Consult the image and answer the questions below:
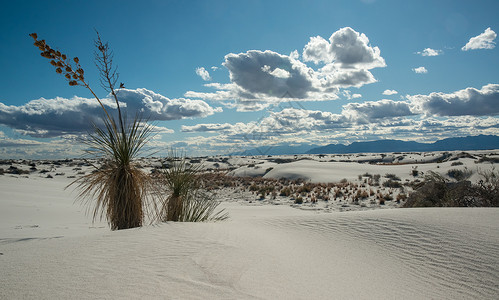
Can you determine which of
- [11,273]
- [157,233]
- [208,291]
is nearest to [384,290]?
[208,291]

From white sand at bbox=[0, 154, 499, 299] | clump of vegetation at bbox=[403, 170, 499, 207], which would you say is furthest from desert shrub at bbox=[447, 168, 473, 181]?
white sand at bbox=[0, 154, 499, 299]

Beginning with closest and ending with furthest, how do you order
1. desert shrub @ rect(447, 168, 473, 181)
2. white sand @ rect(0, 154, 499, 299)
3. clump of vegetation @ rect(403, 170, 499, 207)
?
white sand @ rect(0, 154, 499, 299) < clump of vegetation @ rect(403, 170, 499, 207) < desert shrub @ rect(447, 168, 473, 181)

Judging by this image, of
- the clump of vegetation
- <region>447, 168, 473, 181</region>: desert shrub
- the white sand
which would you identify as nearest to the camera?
the white sand

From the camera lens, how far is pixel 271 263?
3.14 m

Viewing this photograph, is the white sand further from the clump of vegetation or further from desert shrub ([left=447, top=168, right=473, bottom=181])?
desert shrub ([left=447, top=168, right=473, bottom=181])

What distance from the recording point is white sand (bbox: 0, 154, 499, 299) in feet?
7.46

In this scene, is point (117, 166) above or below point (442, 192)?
above

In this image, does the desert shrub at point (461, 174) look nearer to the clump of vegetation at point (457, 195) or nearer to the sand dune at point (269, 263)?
the clump of vegetation at point (457, 195)

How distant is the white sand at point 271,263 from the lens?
2.27 metres

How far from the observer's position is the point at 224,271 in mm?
2711

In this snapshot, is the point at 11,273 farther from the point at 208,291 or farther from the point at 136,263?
the point at 208,291

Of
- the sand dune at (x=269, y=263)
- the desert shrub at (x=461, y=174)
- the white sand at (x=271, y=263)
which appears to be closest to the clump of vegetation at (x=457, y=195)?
the white sand at (x=271, y=263)

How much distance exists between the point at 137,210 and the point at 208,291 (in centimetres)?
324

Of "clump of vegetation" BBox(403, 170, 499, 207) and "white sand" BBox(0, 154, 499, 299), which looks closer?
"white sand" BBox(0, 154, 499, 299)
